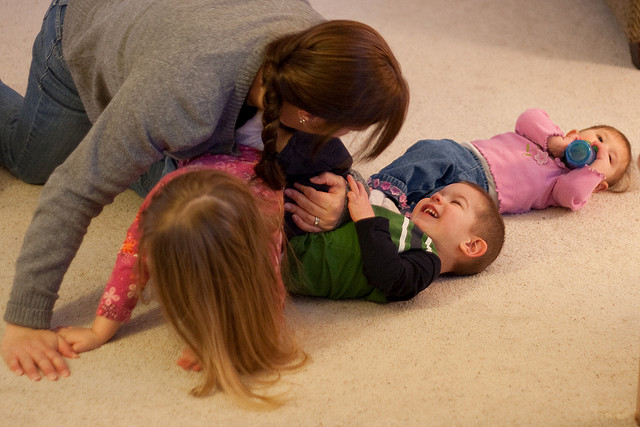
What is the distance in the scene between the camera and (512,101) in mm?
1992

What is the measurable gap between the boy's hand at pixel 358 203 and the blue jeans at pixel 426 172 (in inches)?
7.1

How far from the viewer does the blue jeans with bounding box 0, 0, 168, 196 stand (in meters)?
1.41

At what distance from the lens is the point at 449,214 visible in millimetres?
1354

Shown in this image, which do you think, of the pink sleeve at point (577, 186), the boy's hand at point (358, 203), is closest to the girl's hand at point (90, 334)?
the boy's hand at point (358, 203)

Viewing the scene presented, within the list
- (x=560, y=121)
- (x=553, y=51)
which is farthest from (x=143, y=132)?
(x=553, y=51)

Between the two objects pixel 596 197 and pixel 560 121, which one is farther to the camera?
pixel 560 121

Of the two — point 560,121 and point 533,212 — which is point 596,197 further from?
point 560,121

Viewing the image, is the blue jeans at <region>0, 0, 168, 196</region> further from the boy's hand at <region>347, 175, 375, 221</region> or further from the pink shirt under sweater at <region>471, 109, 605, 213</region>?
the pink shirt under sweater at <region>471, 109, 605, 213</region>

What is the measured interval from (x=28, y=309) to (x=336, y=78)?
0.59m

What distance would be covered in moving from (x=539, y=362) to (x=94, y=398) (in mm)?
695

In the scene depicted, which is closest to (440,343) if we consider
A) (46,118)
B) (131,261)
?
(131,261)

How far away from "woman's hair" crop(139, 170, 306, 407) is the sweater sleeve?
199 millimetres

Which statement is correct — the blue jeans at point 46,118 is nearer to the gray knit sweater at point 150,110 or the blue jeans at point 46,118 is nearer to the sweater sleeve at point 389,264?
the gray knit sweater at point 150,110

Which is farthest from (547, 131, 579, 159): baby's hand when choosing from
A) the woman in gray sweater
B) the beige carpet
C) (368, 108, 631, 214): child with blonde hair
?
the woman in gray sweater
